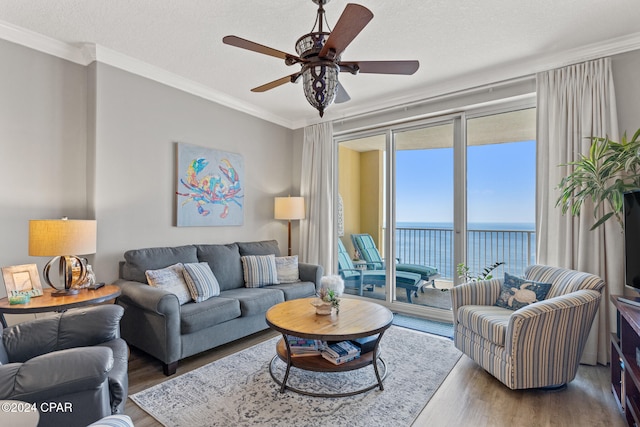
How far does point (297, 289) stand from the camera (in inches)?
144

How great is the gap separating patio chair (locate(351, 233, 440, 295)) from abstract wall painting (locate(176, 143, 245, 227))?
171 cm

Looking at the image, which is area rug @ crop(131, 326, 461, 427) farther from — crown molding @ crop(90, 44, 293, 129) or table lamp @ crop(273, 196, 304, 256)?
crown molding @ crop(90, 44, 293, 129)

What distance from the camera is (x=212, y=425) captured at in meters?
1.92

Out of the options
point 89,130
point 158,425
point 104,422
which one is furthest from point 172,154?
point 104,422

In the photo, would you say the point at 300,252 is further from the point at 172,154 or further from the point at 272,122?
the point at 172,154

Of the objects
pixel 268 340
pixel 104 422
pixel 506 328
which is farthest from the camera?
pixel 268 340

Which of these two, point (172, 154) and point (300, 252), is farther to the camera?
point (300, 252)

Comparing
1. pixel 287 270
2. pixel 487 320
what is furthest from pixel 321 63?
pixel 287 270

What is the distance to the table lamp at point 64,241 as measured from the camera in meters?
2.30

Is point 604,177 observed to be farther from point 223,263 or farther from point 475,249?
point 223,263

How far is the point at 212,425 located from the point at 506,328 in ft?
→ 6.62

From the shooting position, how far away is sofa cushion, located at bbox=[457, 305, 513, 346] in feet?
7.56

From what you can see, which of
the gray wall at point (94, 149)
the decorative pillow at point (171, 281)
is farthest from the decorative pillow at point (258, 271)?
the decorative pillow at point (171, 281)

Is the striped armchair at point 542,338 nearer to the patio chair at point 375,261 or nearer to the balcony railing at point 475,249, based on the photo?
the balcony railing at point 475,249
